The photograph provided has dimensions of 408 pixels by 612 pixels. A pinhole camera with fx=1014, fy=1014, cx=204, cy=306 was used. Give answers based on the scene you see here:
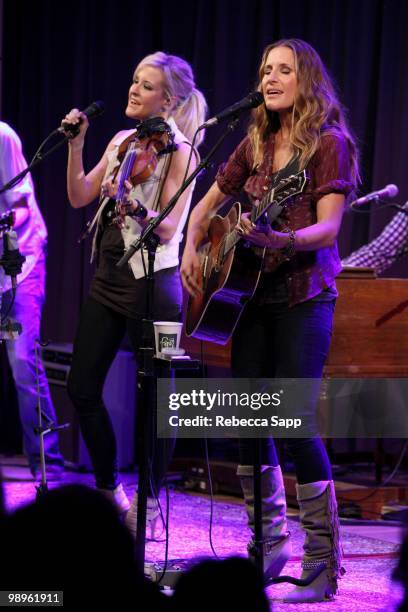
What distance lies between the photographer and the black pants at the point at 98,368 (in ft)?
12.5

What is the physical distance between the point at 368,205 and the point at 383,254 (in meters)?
0.62

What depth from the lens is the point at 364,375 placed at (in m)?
4.82

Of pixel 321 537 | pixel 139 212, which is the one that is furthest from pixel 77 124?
pixel 321 537

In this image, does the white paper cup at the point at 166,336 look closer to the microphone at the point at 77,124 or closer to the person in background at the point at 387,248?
the microphone at the point at 77,124

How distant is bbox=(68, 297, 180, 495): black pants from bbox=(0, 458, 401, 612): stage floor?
29cm

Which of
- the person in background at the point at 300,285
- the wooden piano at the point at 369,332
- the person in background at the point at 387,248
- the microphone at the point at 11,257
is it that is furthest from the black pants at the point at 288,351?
the person in background at the point at 387,248

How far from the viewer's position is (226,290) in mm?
3279

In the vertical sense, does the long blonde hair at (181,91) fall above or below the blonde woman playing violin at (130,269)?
above

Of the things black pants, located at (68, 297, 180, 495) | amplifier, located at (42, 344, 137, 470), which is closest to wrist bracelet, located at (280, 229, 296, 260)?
black pants, located at (68, 297, 180, 495)

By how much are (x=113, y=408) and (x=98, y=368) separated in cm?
242

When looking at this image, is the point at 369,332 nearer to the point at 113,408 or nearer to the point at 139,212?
the point at 139,212

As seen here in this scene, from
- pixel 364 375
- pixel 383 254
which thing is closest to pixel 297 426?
pixel 364 375

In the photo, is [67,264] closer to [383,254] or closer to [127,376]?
[127,376]

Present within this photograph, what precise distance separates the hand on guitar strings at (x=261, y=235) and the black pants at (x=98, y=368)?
85 cm
